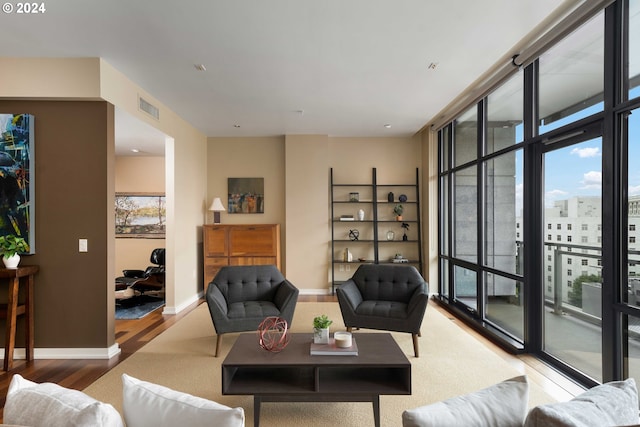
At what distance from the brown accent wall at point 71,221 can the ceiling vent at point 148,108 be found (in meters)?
0.71

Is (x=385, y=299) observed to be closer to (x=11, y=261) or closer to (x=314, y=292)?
(x=314, y=292)

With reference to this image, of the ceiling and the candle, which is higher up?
the ceiling

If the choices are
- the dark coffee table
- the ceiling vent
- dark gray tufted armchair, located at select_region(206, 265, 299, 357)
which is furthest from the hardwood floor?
the ceiling vent

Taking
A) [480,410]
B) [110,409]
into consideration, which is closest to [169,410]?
[110,409]

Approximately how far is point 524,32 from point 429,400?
317cm

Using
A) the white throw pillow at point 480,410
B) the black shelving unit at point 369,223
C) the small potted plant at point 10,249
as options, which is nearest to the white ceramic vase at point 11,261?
the small potted plant at point 10,249

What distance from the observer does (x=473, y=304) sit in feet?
17.1

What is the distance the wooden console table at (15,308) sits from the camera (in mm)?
3486

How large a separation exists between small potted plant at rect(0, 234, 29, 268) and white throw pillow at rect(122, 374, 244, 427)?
128 inches

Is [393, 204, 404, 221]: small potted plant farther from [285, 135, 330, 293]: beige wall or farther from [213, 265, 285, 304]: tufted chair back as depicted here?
[213, 265, 285, 304]: tufted chair back

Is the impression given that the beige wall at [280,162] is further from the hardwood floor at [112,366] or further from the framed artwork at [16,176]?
the framed artwork at [16,176]

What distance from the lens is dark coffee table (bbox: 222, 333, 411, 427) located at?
93.5 inches

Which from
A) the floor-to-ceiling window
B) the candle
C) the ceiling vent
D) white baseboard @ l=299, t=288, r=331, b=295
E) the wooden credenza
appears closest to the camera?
the floor-to-ceiling window

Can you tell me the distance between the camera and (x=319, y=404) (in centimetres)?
280
